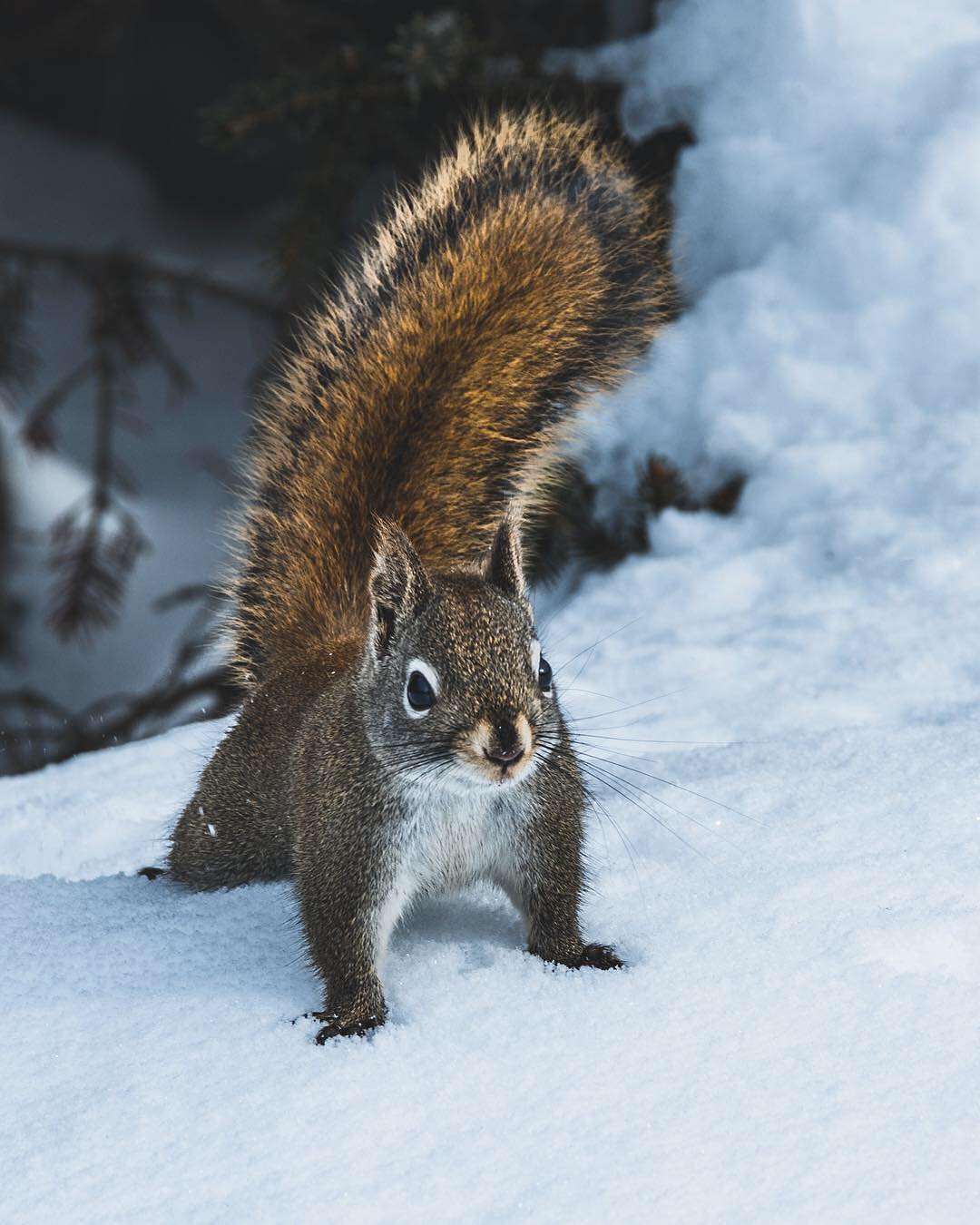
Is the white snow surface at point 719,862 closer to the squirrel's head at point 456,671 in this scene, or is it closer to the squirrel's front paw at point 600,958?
the squirrel's front paw at point 600,958

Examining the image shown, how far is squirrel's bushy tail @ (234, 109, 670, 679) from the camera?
1967mm

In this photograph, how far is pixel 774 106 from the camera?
296 centimetres

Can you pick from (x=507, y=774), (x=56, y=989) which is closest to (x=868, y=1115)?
(x=507, y=774)

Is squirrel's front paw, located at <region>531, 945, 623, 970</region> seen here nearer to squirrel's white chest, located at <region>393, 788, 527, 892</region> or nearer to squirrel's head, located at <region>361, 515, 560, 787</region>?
squirrel's white chest, located at <region>393, 788, 527, 892</region>

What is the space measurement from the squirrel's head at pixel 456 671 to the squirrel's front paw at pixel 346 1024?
0.82 feet

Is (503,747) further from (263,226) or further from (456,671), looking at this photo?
(263,226)

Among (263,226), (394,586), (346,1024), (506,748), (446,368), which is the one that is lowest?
(346,1024)

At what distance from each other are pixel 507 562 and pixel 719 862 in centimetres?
45

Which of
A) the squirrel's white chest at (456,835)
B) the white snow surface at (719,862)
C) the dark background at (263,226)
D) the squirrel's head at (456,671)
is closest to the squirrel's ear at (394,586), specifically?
the squirrel's head at (456,671)

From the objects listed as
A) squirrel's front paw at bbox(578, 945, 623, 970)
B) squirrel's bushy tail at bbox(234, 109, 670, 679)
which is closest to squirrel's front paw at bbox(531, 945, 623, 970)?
squirrel's front paw at bbox(578, 945, 623, 970)

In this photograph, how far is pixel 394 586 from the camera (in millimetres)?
1522

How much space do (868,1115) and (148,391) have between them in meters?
3.35

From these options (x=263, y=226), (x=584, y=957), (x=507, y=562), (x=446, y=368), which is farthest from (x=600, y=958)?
(x=263, y=226)

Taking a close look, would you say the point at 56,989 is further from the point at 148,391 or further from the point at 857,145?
the point at 148,391
